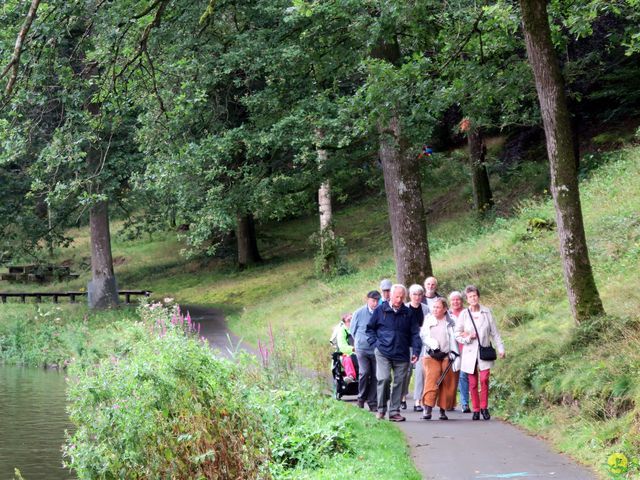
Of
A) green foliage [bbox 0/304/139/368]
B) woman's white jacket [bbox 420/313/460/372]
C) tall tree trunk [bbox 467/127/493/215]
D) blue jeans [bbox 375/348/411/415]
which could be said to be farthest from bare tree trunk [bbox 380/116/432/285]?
tall tree trunk [bbox 467/127/493/215]

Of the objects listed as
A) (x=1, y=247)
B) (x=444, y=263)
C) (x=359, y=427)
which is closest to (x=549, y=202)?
(x=444, y=263)

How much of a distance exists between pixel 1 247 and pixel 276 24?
54.4ft

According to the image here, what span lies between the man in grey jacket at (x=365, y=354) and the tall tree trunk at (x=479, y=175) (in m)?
17.7

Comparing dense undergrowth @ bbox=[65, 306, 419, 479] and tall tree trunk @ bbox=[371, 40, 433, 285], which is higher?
tall tree trunk @ bbox=[371, 40, 433, 285]

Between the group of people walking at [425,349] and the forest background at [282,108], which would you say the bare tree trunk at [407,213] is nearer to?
the forest background at [282,108]

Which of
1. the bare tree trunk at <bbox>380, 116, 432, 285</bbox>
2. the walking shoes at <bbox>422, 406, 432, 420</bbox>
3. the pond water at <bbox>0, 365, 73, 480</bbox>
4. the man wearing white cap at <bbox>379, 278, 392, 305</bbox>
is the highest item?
the bare tree trunk at <bbox>380, 116, 432, 285</bbox>

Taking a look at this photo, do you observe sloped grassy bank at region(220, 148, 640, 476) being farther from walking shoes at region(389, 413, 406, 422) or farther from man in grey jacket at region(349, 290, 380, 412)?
man in grey jacket at region(349, 290, 380, 412)

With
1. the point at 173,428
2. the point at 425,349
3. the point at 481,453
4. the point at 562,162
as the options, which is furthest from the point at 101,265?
the point at 481,453

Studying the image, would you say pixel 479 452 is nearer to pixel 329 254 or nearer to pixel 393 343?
pixel 393 343

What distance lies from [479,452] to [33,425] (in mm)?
9718

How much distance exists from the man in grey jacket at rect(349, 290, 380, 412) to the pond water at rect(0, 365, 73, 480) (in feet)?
14.4

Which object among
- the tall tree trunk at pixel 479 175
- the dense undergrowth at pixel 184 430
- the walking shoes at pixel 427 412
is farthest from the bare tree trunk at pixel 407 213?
the tall tree trunk at pixel 479 175

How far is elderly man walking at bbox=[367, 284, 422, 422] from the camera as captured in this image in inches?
508

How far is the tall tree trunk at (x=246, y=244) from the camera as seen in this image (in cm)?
4088
